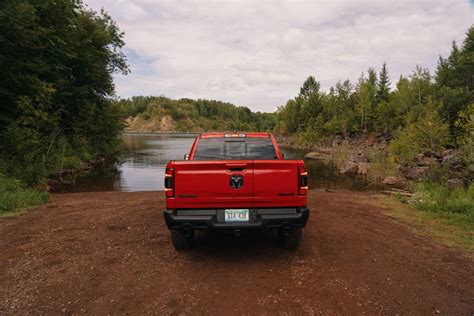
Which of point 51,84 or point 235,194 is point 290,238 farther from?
point 51,84

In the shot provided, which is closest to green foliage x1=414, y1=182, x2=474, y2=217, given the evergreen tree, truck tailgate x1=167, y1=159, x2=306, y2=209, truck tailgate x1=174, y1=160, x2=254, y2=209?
truck tailgate x1=167, y1=159, x2=306, y2=209

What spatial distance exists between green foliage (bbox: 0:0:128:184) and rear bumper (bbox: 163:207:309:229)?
10802mm

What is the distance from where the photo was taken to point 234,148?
20.5 feet

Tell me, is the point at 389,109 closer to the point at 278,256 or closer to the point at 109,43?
the point at 109,43

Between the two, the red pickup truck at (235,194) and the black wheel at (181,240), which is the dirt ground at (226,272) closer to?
the black wheel at (181,240)

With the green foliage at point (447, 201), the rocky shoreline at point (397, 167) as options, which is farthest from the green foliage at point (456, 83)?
the green foliage at point (447, 201)

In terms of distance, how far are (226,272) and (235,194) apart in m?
1.22

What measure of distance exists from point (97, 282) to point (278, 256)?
293 cm

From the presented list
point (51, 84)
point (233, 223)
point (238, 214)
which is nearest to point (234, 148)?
point (238, 214)

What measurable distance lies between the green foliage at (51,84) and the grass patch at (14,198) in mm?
1934

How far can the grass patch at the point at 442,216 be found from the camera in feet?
22.4

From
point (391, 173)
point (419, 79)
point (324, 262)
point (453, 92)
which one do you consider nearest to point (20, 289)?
point (324, 262)

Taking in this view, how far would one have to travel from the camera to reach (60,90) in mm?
20656

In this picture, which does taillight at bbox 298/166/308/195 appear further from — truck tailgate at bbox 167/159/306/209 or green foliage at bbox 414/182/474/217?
green foliage at bbox 414/182/474/217
